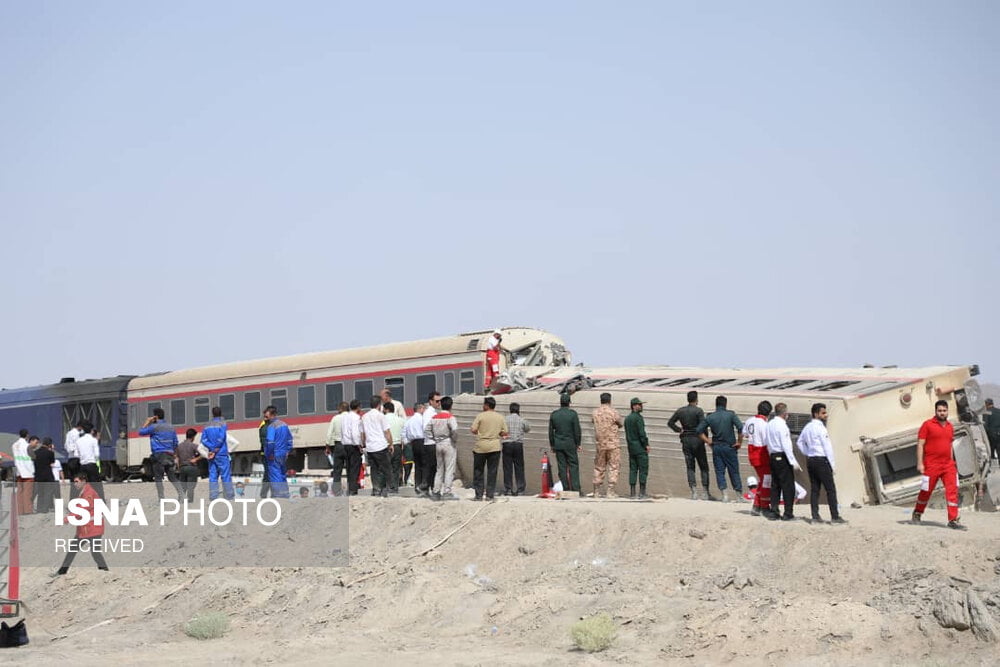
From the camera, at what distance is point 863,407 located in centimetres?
1762

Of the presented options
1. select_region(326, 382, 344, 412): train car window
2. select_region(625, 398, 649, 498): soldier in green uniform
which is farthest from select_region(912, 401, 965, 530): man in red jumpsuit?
select_region(326, 382, 344, 412): train car window

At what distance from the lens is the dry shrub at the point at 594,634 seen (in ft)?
43.9

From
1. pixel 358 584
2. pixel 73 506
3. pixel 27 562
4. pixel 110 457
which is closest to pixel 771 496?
pixel 358 584

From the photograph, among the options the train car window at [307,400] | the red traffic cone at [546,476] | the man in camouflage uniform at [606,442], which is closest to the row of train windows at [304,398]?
the train car window at [307,400]

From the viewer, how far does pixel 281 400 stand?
31.5 meters

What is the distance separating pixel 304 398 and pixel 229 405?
2.98 metres

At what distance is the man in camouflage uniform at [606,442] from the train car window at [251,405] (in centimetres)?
1540

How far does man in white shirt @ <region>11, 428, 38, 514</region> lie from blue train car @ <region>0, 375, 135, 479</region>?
10.7 metres

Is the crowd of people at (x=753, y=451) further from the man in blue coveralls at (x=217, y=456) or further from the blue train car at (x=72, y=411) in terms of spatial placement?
the blue train car at (x=72, y=411)

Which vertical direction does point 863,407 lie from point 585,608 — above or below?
above

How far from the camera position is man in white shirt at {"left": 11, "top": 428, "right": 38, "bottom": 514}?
2428 centimetres

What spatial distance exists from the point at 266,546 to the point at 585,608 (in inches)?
280

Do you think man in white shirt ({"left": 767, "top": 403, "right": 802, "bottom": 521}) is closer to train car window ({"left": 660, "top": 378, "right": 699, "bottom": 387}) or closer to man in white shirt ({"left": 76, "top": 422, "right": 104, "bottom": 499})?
train car window ({"left": 660, "top": 378, "right": 699, "bottom": 387})

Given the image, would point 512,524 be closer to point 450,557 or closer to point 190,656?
point 450,557
